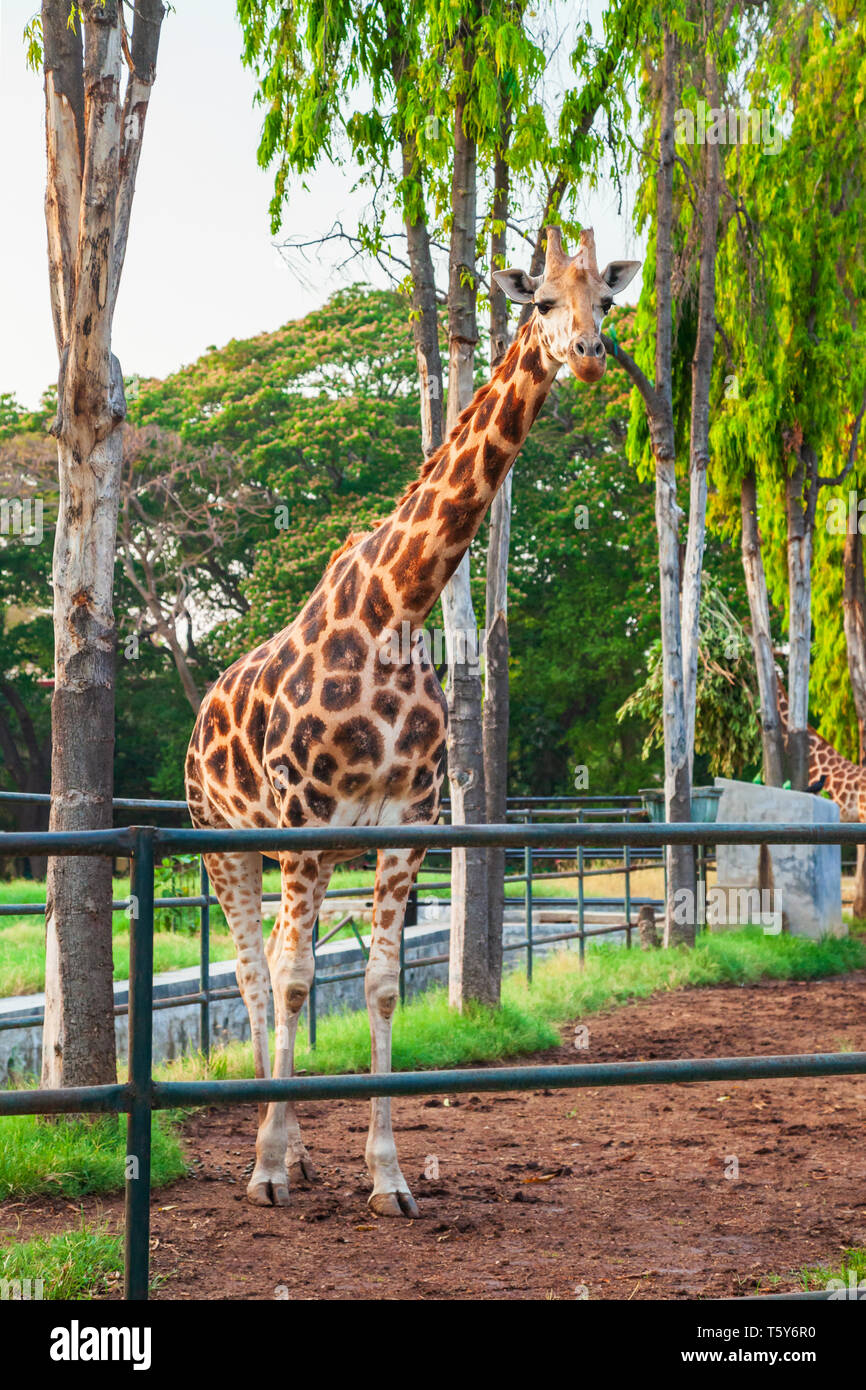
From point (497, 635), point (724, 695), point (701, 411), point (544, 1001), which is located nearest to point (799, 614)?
A: point (701, 411)

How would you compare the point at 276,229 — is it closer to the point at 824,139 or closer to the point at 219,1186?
the point at 219,1186

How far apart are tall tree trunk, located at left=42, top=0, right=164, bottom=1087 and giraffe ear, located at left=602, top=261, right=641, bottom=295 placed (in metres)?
2.21

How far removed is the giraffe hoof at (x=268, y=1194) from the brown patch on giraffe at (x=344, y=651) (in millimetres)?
1897

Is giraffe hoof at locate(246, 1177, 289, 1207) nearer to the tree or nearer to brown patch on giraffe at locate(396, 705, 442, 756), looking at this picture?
brown patch on giraffe at locate(396, 705, 442, 756)

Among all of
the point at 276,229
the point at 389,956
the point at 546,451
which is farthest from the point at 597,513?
the point at 389,956

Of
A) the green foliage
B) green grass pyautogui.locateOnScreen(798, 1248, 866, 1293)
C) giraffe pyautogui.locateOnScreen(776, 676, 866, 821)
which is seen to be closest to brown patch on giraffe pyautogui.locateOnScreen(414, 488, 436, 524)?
green grass pyautogui.locateOnScreen(798, 1248, 866, 1293)

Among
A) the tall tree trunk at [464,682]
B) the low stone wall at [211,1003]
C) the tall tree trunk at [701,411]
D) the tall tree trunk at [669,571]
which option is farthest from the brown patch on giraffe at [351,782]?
the tall tree trunk at [701,411]

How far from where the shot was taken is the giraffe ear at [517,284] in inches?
181

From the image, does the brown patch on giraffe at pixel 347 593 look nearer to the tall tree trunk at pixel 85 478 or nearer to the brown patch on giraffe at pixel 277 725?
the brown patch on giraffe at pixel 277 725

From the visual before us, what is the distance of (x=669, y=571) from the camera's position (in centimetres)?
1284

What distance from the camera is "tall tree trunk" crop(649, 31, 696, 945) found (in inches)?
495

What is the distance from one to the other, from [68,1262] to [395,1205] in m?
1.32

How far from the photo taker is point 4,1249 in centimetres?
390

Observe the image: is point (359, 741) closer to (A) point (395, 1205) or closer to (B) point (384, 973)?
(B) point (384, 973)
